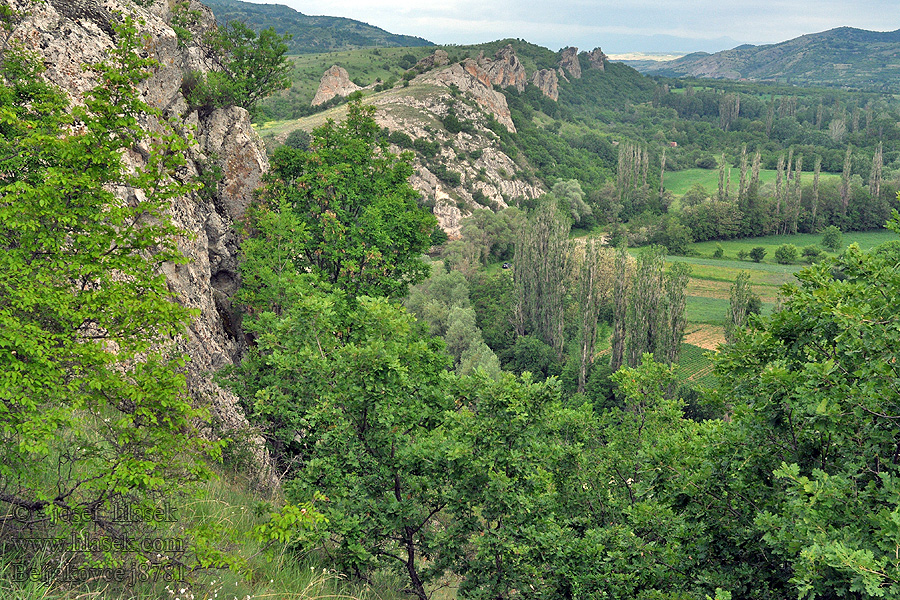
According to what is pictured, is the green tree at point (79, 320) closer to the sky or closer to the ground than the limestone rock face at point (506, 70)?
closer to the ground

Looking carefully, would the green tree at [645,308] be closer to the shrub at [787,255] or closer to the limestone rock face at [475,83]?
the shrub at [787,255]

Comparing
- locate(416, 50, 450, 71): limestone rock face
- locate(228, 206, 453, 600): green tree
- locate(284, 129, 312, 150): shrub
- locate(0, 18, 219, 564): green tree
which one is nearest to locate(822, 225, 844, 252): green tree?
locate(284, 129, 312, 150): shrub

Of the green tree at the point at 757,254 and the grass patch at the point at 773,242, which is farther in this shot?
the grass patch at the point at 773,242

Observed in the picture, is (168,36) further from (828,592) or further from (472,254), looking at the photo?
(472,254)

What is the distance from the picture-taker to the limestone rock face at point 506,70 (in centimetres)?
16725

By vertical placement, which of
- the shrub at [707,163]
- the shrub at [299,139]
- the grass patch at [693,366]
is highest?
the shrub at [707,163]

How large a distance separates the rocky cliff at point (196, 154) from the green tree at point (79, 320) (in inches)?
177

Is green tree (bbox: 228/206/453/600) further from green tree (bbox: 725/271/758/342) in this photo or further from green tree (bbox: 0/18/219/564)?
green tree (bbox: 725/271/758/342)

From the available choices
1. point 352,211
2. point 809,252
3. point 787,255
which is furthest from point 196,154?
point 809,252

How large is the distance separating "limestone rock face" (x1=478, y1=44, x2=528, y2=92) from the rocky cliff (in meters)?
154

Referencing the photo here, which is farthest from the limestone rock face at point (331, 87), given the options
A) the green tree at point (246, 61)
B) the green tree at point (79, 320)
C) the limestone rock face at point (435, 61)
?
the green tree at point (79, 320)

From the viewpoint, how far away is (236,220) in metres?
20.4

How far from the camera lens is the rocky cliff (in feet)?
45.4

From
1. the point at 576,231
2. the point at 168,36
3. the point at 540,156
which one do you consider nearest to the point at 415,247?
the point at 168,36
